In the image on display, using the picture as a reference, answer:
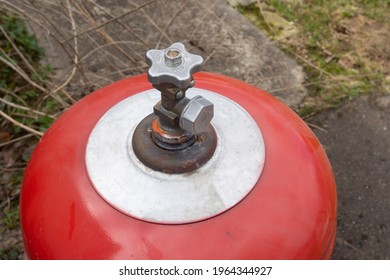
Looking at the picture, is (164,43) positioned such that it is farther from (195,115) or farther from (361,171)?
(195,115)

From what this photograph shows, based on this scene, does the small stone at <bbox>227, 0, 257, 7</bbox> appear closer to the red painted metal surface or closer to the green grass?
the green grass

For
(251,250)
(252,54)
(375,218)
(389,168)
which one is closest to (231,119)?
(251,250)

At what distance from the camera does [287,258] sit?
0.95 meters

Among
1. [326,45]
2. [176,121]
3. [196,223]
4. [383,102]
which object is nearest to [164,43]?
[326,45]

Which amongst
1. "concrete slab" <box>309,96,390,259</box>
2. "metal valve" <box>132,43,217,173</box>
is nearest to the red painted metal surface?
"metal valve" <box>132,43,217,173</box>

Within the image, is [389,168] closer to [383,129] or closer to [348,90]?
[383,129]

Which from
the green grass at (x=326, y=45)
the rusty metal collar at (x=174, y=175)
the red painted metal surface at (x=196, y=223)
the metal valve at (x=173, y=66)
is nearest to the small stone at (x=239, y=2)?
the green grass at (x=326, y=45)

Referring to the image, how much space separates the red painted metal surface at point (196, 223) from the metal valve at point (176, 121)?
133 millimetres

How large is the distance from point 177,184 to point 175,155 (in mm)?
66

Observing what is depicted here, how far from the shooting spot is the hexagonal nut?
2.95 feet

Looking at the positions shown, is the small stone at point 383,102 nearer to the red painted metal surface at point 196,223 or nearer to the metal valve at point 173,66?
the red painted metal surface at point 196,223

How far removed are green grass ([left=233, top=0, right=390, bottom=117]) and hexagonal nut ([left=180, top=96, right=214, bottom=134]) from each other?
1.30 metres

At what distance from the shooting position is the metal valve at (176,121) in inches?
34.6

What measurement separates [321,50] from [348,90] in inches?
12.2
